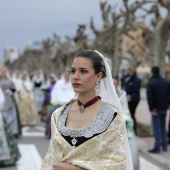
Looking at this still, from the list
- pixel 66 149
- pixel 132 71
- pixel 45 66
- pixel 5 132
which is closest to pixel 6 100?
pixel 132 71

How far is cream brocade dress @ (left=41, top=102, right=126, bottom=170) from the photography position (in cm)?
339

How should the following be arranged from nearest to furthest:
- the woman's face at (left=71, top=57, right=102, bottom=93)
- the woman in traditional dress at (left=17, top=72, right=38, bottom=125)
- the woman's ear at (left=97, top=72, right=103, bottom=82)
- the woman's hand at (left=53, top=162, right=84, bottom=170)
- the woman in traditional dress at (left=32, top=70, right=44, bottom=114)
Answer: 1. the woman's hand at (left=53, top=162, right=84, bottom=170)
2. the woman's face at (left=71, top=57, right=102, bottom=93)
3. the woman's ear at (left=97, top=72, right=103, bottom=82)
4. the woman in traditional dress at (left=17, top=72, right=38, bottom=125)
5. the woman in traditional dress at (left=32, top=70, right=44, bottom=114)

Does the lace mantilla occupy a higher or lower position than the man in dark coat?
higher

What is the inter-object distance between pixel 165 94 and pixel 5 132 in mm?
3072

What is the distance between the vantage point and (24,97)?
17.2 meters

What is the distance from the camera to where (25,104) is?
17141 mm

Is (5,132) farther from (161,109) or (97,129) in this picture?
(97,129)

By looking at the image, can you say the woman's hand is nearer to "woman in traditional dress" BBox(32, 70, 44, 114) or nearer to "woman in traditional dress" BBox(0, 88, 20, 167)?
"woman in traditional dress" BBox(0, 88, 20, 167)

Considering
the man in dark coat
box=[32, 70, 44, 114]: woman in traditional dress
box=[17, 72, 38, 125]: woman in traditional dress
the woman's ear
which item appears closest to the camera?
the woman's ear

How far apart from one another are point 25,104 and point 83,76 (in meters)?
13.8

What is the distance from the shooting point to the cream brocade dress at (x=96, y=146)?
339cm

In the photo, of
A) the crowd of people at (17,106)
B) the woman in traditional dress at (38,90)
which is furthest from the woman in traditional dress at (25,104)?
the woman in traditional dress at (38,90)

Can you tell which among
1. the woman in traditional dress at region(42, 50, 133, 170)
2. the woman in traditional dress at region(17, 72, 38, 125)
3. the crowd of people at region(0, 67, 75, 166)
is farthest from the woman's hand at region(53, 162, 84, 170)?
the woman in traditional dress at region(17, 72, 38, 125)

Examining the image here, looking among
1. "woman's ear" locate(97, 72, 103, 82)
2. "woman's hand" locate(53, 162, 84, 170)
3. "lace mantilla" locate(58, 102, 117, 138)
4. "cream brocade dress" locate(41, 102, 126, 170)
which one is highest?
"woman's ear" locate(97, 72, 103, 82)
